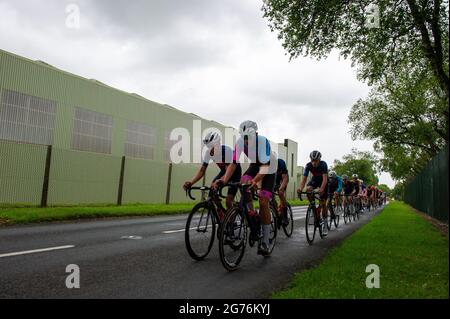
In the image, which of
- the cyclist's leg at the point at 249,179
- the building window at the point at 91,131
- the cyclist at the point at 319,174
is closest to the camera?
the cyclist's leg at the point at 249,179

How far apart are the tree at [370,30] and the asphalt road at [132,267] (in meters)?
7.09

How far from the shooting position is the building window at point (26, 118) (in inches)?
827

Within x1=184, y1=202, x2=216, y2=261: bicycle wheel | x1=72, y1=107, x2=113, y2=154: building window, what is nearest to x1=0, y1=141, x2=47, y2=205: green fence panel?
x1=72, y1=107, x2=113, y2=154: building window

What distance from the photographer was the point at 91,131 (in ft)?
88.5

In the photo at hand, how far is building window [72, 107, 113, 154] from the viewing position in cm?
2578

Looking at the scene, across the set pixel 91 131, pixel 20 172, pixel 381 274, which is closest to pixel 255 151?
pixel 381 274

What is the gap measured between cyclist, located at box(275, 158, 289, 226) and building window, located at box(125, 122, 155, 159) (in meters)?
22.3

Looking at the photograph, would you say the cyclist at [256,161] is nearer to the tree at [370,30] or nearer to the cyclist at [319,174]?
the cyclist at [319,174]

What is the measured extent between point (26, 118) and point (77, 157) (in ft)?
15.3

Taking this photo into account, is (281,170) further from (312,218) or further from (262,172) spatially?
(262,172)

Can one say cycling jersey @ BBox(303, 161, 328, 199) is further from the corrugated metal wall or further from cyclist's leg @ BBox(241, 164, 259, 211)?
the corrugated metal wall

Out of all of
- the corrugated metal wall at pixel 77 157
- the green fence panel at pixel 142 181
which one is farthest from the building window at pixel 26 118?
the green fence panel at pixel 142 181

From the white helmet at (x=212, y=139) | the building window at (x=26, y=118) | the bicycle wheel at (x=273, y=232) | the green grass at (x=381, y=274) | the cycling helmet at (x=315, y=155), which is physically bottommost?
the green grass at (x=381, y=274)
